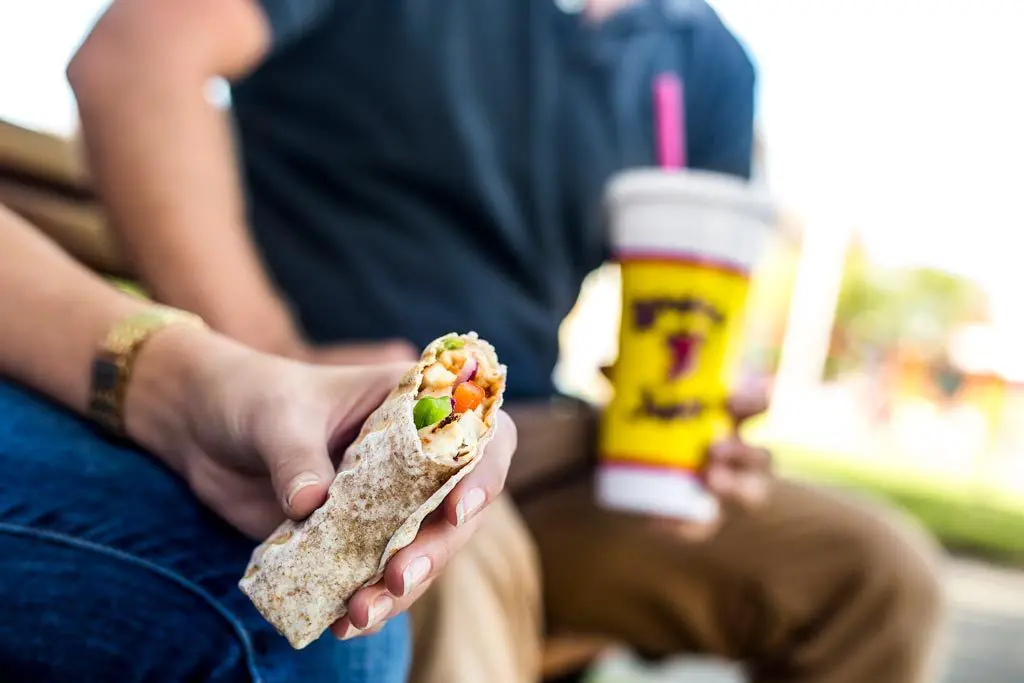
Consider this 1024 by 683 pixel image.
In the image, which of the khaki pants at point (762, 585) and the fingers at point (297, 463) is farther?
the khaki pants at point (762, 585)

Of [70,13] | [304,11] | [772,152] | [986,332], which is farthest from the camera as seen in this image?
[986,332]

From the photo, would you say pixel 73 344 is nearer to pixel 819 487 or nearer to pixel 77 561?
pixel 77 561

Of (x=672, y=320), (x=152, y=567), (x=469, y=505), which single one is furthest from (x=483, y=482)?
(x=672, y=320)

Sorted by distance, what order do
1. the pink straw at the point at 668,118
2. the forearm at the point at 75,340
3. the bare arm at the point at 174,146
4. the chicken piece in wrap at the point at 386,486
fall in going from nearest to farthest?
the chicken piece in wrap at the point at 386,486, the forearm at the point at 75,340, the bare arm at the point at 174,146, the pink straw at the point at 668,118

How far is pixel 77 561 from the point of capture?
400 millimetres

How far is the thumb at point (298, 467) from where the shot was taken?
33 centimetres

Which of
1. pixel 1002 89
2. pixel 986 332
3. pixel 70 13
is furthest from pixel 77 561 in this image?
pixel 986 332

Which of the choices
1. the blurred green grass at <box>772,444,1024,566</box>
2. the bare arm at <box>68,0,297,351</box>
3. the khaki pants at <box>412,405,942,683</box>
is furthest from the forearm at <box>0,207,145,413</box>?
the blurred green grass at <box>772,444,1024,566</box>

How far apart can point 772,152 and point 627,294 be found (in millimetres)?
514

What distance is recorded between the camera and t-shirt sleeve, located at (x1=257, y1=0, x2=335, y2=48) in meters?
0.62

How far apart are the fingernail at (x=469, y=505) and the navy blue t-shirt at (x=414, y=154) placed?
0.41 metres

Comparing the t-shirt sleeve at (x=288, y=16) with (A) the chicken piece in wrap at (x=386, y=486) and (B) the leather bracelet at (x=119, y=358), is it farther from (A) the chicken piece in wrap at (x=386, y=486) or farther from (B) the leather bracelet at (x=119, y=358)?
(A) the chicken piece in wrap at (x=386, y=486)

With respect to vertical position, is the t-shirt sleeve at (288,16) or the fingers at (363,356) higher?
the t-shirt sleeve at (288,16)

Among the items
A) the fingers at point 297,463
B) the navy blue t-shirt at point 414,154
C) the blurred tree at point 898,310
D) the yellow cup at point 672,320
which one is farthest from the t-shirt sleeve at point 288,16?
the blurred tree at point 898,310
